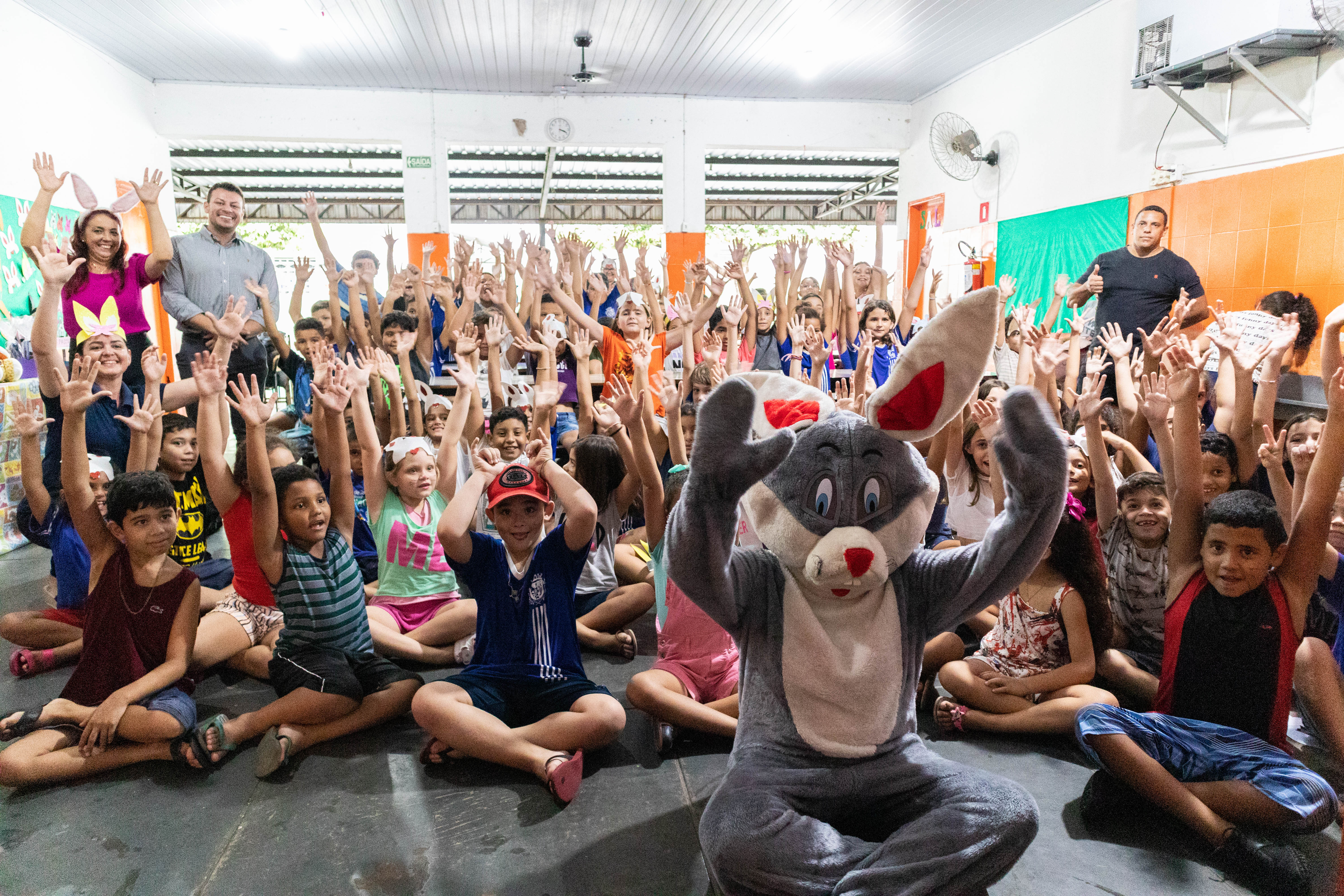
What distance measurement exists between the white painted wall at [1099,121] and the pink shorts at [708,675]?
4.87 meters

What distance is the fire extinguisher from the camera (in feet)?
28.1

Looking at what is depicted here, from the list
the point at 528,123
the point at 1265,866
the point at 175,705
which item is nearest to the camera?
the point at 1265,866

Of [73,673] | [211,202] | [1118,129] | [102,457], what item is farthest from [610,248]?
[73,673]

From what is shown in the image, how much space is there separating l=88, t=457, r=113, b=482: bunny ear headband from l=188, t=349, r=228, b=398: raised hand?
881 millimetres

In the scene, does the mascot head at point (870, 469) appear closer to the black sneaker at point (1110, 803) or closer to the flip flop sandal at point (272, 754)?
the black sneaker at point (1110, 803)

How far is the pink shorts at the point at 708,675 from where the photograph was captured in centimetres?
252

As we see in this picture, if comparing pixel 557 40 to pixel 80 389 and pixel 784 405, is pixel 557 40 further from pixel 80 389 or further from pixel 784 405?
pixel 784 405

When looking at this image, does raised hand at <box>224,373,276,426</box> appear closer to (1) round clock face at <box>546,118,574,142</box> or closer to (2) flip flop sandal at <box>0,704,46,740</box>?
(2) flip flop sandal at <box>0,704,46,740</box>

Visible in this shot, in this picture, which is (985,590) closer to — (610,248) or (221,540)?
(221,540)

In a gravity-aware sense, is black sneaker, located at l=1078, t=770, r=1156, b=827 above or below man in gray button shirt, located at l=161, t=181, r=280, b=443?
below

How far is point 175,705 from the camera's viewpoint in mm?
2395

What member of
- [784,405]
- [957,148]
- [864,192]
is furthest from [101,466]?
[864,192]

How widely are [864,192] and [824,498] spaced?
13.2 m

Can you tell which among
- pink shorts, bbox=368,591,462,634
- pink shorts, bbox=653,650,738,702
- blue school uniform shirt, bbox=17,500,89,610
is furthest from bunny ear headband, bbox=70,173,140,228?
pink shorts, bbox=653,650,738,702
